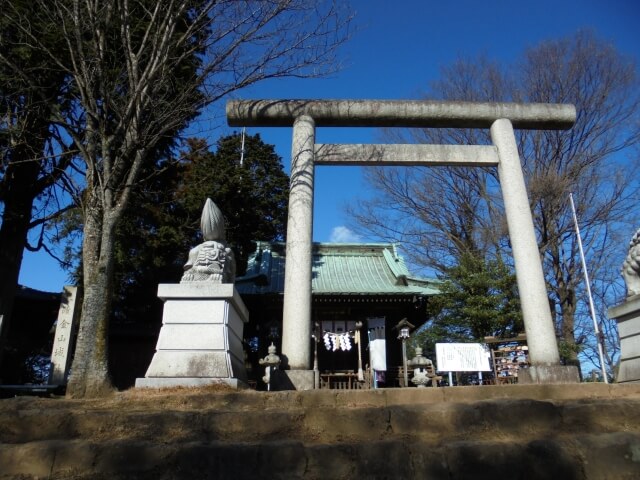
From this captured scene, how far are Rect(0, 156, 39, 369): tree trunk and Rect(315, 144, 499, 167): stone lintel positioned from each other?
8679mm

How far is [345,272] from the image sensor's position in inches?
591

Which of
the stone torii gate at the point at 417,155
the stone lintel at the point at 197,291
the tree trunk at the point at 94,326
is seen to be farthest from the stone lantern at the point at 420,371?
the tree trunk at the point at 94,326

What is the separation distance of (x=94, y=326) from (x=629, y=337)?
6.90 meters

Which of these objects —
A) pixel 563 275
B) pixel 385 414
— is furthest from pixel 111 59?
pixel 563 275

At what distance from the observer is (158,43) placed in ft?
22.9

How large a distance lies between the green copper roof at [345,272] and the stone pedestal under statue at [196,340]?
23.9 ft

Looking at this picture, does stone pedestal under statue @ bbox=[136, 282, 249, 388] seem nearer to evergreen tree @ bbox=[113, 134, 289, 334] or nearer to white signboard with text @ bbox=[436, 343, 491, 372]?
evergreen tree @ bbox=[113, 134, 289, 334]

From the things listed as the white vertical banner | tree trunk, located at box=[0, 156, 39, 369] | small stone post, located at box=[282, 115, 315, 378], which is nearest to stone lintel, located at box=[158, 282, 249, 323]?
small stone post, located at box=[282, 115, 315, 378]

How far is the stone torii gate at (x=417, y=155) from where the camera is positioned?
6.25 metres

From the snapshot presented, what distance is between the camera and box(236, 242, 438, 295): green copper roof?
13297 millimetres

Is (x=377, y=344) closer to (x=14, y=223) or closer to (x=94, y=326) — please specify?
(x=94, y=326)

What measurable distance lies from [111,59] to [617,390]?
1008 cm

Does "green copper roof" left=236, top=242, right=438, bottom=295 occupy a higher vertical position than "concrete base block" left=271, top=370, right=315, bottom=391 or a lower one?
higher

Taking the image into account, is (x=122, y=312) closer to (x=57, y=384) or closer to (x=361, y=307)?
(x=57, y=384)
